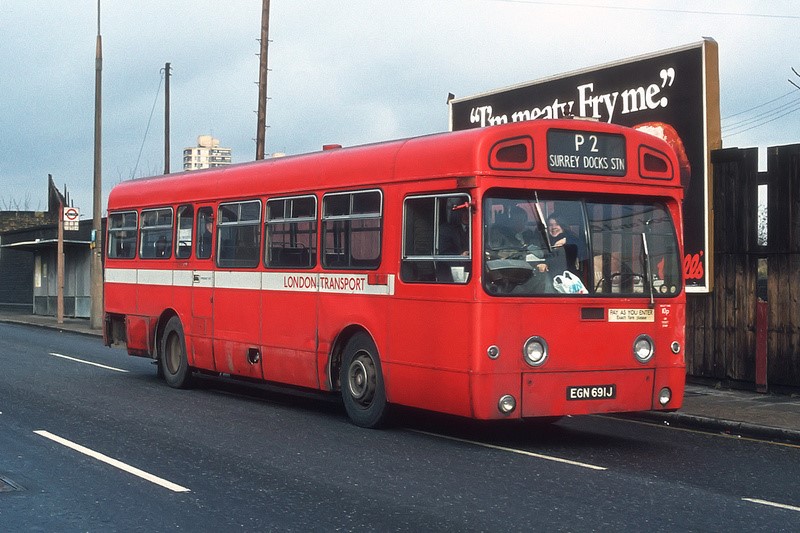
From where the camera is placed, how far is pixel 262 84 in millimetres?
27656

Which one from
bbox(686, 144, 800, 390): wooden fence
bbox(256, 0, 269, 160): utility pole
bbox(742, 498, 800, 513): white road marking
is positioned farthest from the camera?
bbox(256, 0, 269, 160): utility pole

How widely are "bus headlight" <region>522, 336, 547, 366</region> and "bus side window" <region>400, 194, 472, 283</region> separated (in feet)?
2.68

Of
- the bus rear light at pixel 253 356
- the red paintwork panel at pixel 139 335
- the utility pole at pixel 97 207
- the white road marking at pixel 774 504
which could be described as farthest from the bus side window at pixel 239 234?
the utility pole at pixel 97 207

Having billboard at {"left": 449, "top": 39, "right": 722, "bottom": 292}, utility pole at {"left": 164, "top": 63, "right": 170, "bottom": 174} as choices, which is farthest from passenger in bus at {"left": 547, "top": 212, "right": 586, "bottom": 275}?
utility pole at {"left": 164, "top": 63, "right": 170, "bottom": 174}

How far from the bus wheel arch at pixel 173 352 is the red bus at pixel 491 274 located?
293 centimetres

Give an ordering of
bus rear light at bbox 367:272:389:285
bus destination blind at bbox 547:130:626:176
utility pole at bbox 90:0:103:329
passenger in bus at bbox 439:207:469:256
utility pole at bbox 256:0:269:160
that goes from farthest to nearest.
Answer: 1. utility pole at bbox 90:0:103:329
2. utility pole at bbox 256:0:269:160
3. bus rear light at bbox 367:272:389:285
4. bus destination blind at bbox 547:130:626:176
5. passenger in bus at bbox 439:207:469:256

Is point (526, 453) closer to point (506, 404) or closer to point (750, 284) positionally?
point (506, 404)

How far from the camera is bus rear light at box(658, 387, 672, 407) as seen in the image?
11.3 m

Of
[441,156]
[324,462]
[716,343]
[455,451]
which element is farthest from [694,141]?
[324,462]

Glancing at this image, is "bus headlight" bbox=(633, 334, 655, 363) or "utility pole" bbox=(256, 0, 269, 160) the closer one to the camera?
"bus headlight" bbox=(633, 334, 655, 363)

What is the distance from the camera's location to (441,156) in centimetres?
1118

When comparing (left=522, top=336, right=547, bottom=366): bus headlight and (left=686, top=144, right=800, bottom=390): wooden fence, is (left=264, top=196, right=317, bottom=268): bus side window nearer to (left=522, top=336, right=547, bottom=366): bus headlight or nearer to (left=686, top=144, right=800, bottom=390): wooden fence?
(left=522, top=336, right=547, bottom=366): bus headlight

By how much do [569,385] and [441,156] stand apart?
2.46m

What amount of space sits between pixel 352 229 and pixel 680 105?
6.25 m
